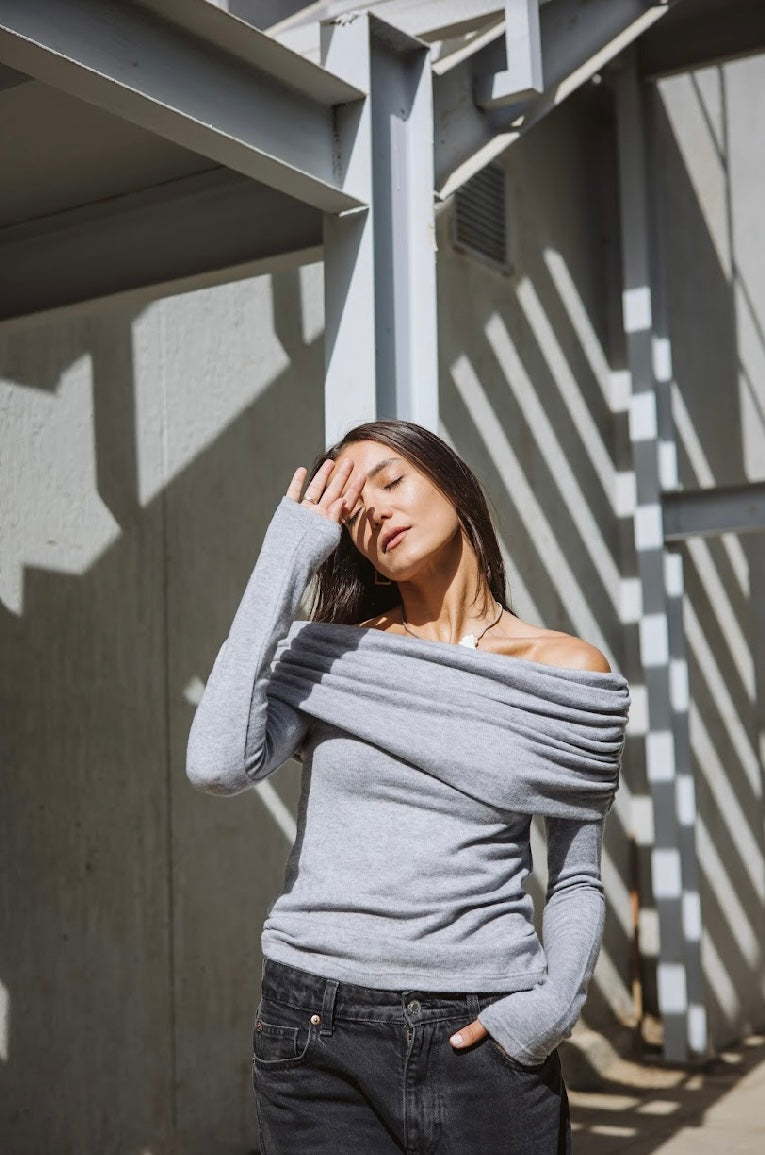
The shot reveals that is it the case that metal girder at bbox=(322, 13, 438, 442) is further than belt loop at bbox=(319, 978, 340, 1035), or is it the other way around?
metal girder at bbox=(322, 13, 438, 442)

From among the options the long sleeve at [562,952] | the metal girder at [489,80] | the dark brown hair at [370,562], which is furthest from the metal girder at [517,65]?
the long sleeve at [562,952]

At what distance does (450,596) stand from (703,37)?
17.9 feet

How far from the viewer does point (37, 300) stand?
13.2 feet

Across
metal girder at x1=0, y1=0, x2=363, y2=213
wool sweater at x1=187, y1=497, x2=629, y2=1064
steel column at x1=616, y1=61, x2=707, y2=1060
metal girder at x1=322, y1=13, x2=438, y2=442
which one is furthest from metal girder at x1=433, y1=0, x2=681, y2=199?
steel column at x1=616, y1=61, x2=707, y2=1060

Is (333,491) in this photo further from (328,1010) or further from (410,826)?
(328,1010)

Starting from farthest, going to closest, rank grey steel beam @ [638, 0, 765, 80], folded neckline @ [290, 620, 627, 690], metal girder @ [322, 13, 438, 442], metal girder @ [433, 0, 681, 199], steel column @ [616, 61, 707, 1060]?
steel column @ [616, 61, 707, 1060] → grey steel beam @ [638, 0, 765, 80] → metal girder @ [433, 0, 681, 199] → metal girder @ [322, 13, 438, 442] → folded neckline @ [290, 620, 627, 690]

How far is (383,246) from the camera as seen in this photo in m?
3.11

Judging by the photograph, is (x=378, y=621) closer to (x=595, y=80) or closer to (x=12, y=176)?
(x=12, y=176)

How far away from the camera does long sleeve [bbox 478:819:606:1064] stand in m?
1.88

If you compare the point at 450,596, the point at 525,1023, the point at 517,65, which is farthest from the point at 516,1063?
the point at 517,65

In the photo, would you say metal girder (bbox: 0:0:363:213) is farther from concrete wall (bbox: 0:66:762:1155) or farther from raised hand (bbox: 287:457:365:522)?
concrete wall (bbox: 0:66:762:1155)

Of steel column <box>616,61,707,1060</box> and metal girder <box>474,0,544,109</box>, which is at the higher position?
metal girder <box>474,0,544,109</box>

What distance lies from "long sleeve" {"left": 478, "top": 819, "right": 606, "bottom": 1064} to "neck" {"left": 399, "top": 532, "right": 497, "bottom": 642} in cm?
33

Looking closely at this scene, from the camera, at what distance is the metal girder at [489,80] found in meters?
3.36
